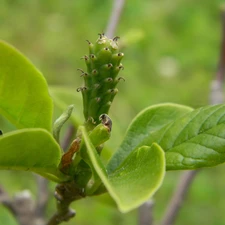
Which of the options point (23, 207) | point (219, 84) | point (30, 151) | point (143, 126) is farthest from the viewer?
point (219, 84)

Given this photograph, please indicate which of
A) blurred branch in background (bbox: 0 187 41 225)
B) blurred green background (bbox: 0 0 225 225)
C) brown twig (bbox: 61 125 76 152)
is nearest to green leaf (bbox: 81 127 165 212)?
blurred branch in background (bbox: 0 187 41 225)

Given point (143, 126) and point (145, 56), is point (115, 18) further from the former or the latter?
point (145, 56)

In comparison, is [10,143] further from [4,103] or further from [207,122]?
[207,122]

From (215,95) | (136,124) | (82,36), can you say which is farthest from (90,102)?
(82,36)

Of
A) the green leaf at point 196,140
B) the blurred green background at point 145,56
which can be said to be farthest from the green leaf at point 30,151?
the blurred green background at point 145,56

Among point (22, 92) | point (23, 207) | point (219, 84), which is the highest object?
point (22, 92)

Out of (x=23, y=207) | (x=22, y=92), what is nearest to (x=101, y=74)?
(x=22, y=92)

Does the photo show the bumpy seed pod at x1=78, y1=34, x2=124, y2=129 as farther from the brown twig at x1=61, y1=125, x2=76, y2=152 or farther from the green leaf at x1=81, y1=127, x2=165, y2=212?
the brown twig at x1=61, y1=125, x2=76, y2=152
